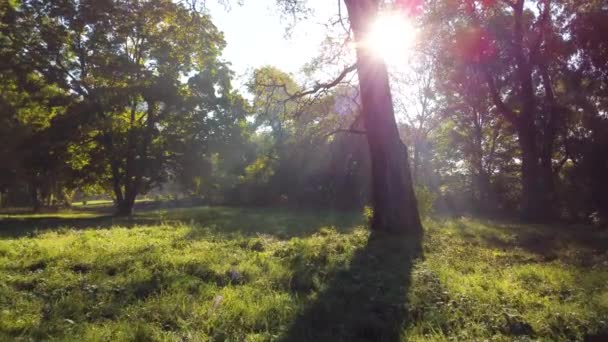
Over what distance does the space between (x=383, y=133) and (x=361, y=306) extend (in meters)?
7.09

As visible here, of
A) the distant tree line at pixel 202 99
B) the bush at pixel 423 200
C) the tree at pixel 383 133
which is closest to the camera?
the tree at pixel 383 133

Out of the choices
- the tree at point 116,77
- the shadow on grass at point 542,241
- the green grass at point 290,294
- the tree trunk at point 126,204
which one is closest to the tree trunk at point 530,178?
the shadow on grass at point 542,241

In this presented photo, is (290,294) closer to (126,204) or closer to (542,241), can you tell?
(542,241)

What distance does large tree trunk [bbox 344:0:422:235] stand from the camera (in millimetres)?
11398

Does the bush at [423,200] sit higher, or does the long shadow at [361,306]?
the bush at [423,200]

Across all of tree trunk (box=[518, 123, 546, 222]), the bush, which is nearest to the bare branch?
the bush

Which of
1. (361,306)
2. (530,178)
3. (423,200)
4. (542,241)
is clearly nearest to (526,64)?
(530,178)

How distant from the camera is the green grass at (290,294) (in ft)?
13.9

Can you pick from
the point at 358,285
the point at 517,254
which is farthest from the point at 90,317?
the point at 517,254

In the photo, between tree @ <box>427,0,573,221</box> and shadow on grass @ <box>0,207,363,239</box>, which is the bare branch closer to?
shadow on grass @ <box>0,207,363,239</box>

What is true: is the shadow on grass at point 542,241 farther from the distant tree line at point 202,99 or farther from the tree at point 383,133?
the distant tree line at point 202,99

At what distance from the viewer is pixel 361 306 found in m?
5.03

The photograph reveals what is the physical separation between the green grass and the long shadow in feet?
0.06

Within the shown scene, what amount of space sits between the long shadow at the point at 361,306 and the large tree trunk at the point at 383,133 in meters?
3.82
